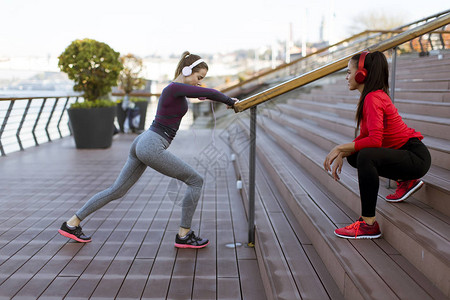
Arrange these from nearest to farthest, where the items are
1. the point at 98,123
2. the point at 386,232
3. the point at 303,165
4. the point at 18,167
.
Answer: the point at 386,232 < the point at 303,165 < the point at 18,167 < the point at 98,123

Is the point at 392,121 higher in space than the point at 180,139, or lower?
higher

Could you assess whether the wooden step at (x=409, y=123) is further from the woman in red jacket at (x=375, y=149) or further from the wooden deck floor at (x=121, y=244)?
the wooden deck floor at (x=121, y=244)

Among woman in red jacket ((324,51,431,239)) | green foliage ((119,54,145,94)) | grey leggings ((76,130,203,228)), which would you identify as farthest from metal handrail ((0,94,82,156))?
woman in red jacket ((324,51,431,239))

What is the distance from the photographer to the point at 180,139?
9.30m

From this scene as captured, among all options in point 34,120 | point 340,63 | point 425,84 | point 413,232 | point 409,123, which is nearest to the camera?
point 413,232

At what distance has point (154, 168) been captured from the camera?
9.80ft

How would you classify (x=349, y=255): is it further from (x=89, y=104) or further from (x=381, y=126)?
(x=89, y=104)

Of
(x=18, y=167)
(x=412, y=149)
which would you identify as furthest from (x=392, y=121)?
(x=18, y=167)

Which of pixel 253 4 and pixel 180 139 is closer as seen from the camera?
pixel 180 139

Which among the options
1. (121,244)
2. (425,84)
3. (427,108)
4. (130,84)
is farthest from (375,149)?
(130,84)

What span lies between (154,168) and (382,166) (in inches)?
58.8

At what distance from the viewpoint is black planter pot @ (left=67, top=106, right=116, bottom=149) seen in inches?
306

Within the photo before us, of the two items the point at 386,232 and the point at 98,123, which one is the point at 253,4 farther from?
the point at 386,232

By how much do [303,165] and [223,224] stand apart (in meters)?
1.18
